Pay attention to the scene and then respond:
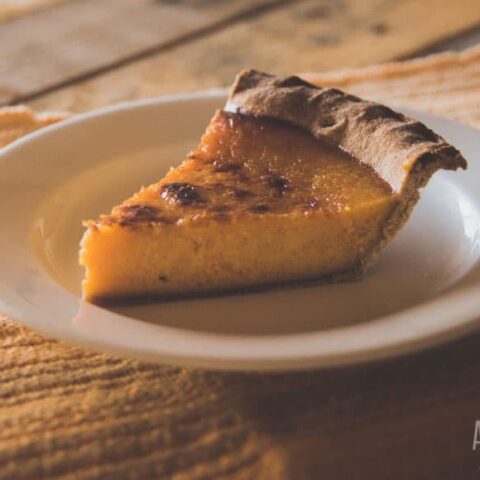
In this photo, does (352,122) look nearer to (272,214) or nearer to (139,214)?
(272,214)

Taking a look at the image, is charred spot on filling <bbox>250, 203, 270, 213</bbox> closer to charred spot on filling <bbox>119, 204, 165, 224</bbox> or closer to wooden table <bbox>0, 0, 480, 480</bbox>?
charred spot on filling <bbox>119, 204, 165, 224</bbox>

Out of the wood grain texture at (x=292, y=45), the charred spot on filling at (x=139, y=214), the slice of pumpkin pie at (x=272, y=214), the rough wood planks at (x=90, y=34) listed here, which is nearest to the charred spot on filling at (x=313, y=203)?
the slice of pumpkin pie at (x=272, y=214)

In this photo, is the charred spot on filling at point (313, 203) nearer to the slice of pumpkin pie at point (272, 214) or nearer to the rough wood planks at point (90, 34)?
the slice of pumpkin pie at point (272, 214)

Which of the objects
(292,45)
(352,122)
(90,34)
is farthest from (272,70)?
(352,122)

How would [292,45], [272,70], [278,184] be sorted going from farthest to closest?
1. [292,45]
2. [272,70]
3. [278,184]

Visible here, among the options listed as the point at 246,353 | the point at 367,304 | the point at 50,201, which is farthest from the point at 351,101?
the point at 246,353

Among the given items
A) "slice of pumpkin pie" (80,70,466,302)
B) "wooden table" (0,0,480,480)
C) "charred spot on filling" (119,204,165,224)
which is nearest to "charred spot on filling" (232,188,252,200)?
"slice of pumpkin pie" (80,70,466,302)
